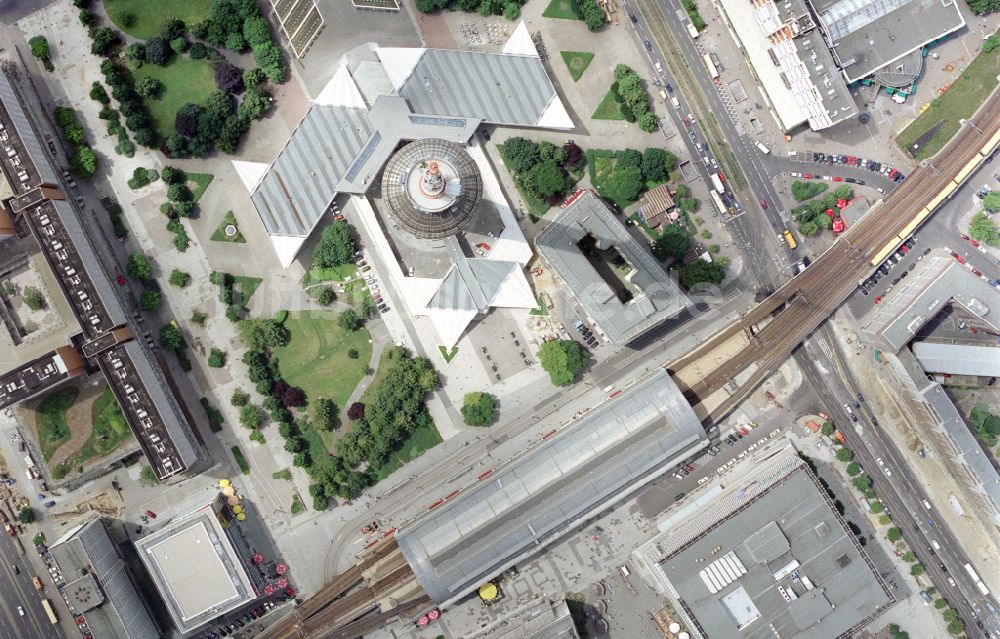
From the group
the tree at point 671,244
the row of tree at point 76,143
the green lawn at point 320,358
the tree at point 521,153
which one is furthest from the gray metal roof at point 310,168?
the tree at point 671,244

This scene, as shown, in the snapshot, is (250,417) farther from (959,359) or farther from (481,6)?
(959,359)

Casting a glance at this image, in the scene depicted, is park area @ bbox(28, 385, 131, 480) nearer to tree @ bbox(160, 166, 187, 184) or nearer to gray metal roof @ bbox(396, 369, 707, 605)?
tree @ bbox(160, 166, 187, 184)

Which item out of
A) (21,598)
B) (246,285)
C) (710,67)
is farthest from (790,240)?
(21,598)

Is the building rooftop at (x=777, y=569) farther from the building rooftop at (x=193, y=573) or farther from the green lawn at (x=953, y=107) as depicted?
the building rooftop at (x=193, y=573)

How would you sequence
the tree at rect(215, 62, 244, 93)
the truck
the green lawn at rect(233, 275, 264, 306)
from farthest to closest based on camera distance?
the truck → the green lawn at rect(233, 275, 264, 306) → the tree at rect(215, 62, 244, 93)

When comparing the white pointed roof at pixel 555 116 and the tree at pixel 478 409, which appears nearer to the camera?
the tree at pixel 478 409

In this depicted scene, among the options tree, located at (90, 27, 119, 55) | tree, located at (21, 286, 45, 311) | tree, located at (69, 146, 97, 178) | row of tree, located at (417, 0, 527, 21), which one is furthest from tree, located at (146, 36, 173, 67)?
row of tree, located at (417, 0, 527, 21)
